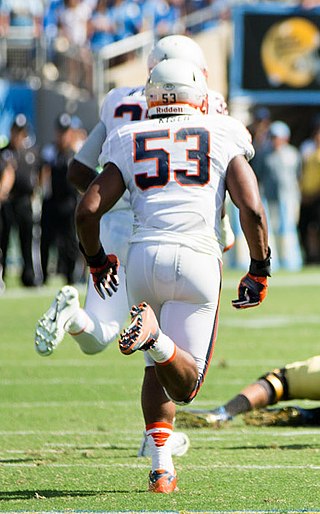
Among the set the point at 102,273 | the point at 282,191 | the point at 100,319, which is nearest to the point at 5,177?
the point at 282,191

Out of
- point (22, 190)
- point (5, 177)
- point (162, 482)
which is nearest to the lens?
point (162, 482)

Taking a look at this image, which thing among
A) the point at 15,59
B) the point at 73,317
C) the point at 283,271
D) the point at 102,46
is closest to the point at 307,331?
the point at 73,317

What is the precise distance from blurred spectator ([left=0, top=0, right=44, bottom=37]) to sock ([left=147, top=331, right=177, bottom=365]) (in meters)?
15.4

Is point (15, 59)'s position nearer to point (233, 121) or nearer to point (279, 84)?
point (279, 84)

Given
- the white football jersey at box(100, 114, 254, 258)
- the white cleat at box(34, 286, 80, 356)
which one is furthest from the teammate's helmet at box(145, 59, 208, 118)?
the white cleat at box(34, 286, 80, 356)

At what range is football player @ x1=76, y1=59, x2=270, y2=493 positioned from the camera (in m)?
4.98

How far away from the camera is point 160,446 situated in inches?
197

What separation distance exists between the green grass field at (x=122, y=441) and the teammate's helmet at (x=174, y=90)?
1452 millimetres

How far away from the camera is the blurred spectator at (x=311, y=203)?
18286mm

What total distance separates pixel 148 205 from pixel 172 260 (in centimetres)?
24

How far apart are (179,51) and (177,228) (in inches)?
44.8

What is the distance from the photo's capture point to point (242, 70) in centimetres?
2050

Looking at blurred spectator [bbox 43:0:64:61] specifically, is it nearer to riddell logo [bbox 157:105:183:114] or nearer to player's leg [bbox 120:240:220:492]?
riddell logo [bbox 157:105:183:114]

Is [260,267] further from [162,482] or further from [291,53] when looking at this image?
[291,53]
